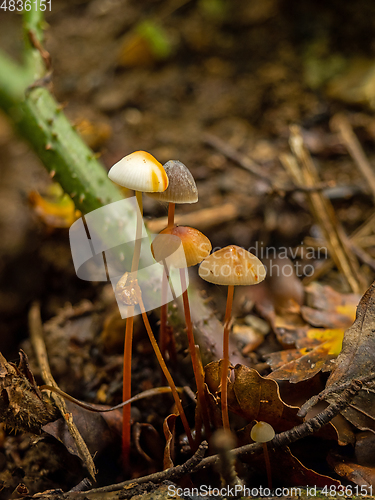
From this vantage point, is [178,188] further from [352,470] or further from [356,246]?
[356,246]

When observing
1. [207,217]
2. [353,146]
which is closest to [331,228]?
[207,217]

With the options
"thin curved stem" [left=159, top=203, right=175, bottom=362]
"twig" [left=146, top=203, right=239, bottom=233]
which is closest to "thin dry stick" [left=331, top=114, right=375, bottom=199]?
"twig" [left=146, top=203, right=239, bottom=233]

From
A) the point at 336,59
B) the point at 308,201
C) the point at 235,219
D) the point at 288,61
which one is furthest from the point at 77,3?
the point at 308,201

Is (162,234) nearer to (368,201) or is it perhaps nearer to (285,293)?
(285,293)

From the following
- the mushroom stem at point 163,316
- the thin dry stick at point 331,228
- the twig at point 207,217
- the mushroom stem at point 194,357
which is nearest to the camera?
the mushroom stem at point 194,357

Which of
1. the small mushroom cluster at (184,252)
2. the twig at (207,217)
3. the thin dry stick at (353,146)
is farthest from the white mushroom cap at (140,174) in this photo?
the thin dry stick at (353,146)

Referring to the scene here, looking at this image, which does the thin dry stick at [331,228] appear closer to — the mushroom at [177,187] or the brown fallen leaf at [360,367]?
the brown fallen leaf at [360,367]

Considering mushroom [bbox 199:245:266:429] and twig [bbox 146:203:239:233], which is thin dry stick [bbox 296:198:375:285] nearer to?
twig [bbox 146:203:239:233]
